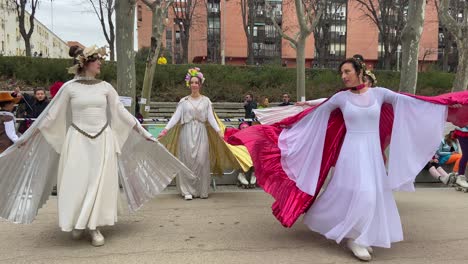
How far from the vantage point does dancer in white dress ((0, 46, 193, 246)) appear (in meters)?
4.56

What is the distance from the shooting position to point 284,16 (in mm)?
49531

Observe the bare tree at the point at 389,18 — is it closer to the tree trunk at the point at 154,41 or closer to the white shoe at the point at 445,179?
the tree trunk at the point at 154,41

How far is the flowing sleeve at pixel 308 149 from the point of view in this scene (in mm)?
4684

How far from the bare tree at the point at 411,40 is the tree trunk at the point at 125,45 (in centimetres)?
617

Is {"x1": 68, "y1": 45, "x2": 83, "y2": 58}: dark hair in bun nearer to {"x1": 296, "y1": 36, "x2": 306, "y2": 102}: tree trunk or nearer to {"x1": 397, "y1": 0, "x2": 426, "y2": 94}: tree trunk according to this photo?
{"x1": 397, "y1": 0, "x2": 426, "y2": 94}: tree trunk

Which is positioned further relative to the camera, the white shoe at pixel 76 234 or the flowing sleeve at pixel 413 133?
the white shoe at pixel 76 234

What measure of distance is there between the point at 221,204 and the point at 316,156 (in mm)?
2314

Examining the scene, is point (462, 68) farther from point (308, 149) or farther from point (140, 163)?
point (140, 163)

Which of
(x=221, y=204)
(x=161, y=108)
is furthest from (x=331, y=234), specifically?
(x=161, y=108)

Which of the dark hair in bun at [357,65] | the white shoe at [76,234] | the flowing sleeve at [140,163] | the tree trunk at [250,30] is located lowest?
the white shoe at [76,234]

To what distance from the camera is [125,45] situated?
399 inches

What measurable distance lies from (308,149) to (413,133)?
40.4 inches

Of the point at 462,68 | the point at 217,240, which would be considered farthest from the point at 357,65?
the point at 462,68

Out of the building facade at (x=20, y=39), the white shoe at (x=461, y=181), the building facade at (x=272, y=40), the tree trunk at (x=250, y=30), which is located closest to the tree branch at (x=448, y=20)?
the white shoe at (x=461, y=181)
